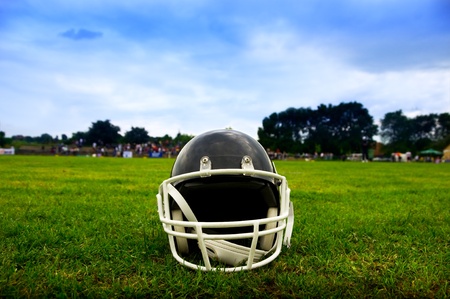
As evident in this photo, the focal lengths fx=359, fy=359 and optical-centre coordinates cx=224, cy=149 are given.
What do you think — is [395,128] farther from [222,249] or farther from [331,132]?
[222,249]

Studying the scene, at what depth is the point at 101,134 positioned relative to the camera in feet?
284

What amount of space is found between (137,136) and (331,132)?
156ft

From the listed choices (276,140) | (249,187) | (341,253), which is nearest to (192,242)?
(249,187)

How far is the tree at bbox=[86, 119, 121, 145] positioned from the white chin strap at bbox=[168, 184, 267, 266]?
88982 mm

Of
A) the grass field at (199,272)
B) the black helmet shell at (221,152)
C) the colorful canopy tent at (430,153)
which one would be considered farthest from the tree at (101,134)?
the black helmet shell at (221,152)

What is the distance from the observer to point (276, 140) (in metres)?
72.8

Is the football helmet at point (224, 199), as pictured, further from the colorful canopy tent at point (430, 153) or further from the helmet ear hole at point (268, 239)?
the colorful canopy tent at point (430, 153)

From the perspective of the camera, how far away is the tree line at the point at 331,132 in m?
72.0

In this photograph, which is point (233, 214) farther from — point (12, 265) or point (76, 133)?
point (76, 133)

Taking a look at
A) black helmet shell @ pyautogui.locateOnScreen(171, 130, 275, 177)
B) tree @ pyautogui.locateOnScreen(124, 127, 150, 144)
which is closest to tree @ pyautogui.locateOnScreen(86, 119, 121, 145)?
tree @ pyautogui.locateOnScreen(124, 127, 150, 144)

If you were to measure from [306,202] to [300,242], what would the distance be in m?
2.60

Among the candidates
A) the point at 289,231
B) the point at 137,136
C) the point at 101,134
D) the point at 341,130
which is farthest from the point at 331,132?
the point at 289,231

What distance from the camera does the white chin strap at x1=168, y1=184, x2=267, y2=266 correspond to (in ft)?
6.93

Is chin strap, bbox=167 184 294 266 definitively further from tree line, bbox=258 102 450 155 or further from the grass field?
tree line, bbox=258 102 450 155
